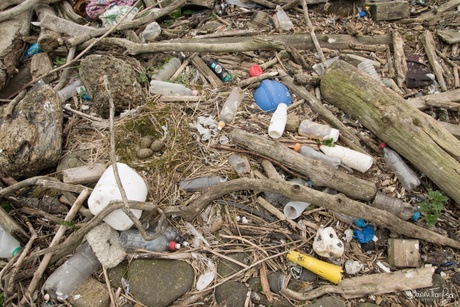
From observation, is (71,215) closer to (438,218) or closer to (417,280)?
(417,280)

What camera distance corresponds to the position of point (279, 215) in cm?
291

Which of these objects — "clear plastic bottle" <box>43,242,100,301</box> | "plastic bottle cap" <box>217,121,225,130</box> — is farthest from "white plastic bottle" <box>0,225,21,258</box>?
"plastic bottle cap" <box>217,121,225,130</box>

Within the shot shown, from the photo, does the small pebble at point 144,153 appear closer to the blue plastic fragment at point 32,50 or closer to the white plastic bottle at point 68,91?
the white plastic bottle at point 68,91

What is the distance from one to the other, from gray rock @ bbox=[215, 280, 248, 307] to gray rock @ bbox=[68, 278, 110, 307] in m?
0.87

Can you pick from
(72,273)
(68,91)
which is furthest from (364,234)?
(68,91)

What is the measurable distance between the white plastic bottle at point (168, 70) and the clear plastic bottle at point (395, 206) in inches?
99.5

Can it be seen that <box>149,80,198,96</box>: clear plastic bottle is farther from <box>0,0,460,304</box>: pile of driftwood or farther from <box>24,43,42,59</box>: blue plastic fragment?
<box>24,43,42,59</box>: blue plastic fragment

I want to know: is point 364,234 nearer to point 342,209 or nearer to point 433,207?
point 342,209

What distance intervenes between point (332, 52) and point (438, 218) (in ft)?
7.36

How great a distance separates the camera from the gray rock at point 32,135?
297 cm

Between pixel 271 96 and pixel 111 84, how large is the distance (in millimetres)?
1635

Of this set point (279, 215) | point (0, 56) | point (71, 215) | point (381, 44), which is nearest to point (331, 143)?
point (279, 215)

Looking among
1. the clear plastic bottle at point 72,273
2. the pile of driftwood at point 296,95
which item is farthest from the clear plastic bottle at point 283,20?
the clear plastic bottle at point 72,273

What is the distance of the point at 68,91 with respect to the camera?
3752 mm
